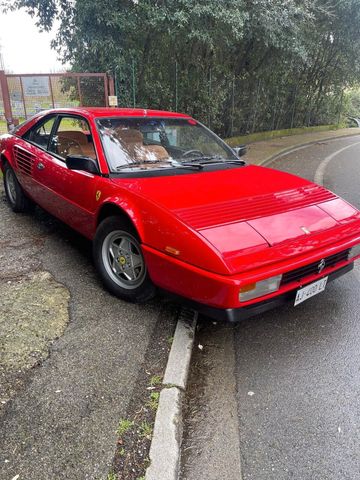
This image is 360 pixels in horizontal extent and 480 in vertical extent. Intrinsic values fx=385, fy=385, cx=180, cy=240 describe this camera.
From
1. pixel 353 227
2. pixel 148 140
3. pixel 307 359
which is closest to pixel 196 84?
pixel 148 140

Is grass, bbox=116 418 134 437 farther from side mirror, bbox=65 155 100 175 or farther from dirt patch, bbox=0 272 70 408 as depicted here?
side mirror, bbox=65 155 100 175

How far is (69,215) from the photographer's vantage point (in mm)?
3830

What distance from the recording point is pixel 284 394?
92.4 inches

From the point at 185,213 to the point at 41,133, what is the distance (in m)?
2.62

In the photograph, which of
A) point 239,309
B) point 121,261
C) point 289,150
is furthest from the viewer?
point 289,150

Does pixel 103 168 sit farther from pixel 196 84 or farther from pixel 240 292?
pixel 196 84

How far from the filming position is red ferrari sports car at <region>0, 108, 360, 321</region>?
7.98ft

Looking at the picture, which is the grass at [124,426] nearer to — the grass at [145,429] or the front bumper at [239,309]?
the grass at [145,429]

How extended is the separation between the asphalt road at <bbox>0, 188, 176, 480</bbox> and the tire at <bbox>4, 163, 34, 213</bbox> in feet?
4.50

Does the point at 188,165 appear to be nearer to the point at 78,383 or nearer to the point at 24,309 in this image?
the point at 24,309

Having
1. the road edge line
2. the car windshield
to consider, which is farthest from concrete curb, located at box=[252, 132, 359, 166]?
the car windshield

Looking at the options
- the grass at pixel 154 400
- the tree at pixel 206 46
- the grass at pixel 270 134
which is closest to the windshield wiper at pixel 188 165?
the grass at pixel 154 400

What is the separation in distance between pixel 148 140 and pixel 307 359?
2.36 m

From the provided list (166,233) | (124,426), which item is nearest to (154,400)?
(124,426)
